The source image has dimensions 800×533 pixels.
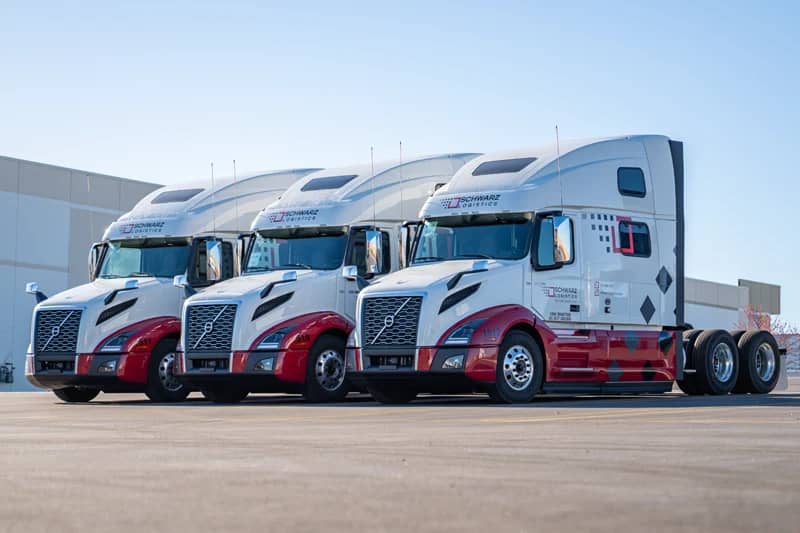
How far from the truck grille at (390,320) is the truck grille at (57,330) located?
582 cm

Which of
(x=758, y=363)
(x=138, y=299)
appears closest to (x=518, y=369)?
(x=758, y=363)

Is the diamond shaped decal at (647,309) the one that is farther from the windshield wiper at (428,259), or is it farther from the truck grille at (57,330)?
the truck grille at (57,330)

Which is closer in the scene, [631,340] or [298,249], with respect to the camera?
[631,340]

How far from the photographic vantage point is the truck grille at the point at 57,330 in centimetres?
2450

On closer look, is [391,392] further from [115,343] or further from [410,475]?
[410,475]

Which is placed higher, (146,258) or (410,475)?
(146,258)

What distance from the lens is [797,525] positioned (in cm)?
620

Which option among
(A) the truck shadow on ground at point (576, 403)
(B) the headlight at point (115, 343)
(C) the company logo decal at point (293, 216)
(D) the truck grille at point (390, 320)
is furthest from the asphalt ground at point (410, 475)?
(B) the headlight at point (115, 343)

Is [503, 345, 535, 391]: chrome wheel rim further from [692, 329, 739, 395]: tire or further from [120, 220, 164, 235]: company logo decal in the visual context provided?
[120, 220, 164, 235]: company logo decal

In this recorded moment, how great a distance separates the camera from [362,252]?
2339 cm

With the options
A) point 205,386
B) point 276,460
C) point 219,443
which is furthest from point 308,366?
point 276,460

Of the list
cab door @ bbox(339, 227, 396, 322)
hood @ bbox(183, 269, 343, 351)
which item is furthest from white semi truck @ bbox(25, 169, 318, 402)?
cab door @ bbox(339, 227, 396, 322)

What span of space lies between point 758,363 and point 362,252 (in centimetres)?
717

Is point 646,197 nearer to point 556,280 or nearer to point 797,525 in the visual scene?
point 556,280
